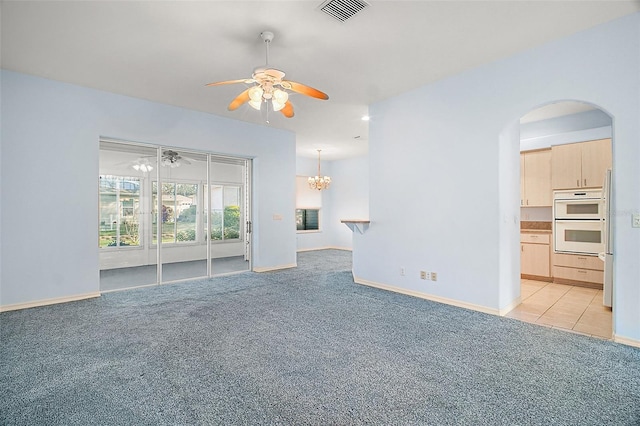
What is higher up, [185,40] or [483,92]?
[185,40]

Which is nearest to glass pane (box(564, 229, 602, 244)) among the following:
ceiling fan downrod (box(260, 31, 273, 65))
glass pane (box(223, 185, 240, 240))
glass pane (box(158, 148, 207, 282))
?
ceiling fan downrod (box(260, 31, 273, 65))

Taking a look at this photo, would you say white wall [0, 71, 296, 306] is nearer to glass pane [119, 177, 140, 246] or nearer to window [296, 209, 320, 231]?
glass pane [119, 177, 140, 246]

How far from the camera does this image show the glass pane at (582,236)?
505cm

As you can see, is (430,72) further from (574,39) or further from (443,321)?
(443,321)

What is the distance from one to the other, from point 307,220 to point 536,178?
6.71 m

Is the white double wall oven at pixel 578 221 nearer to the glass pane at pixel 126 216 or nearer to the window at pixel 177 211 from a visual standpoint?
the window at pixel 177 211

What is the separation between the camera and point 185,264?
19.3 ft

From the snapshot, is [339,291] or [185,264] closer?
[339,291]

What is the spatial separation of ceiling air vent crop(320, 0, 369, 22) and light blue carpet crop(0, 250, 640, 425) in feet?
10.0

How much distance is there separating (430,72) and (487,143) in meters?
1.19

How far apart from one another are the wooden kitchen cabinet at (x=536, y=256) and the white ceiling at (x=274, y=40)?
3572 millimetres

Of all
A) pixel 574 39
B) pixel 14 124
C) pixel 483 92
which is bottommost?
pixel 14 124

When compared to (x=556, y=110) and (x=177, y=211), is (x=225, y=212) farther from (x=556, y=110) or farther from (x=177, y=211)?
(x=556, y=110)

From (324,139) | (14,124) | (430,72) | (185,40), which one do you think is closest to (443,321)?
(430,72)
